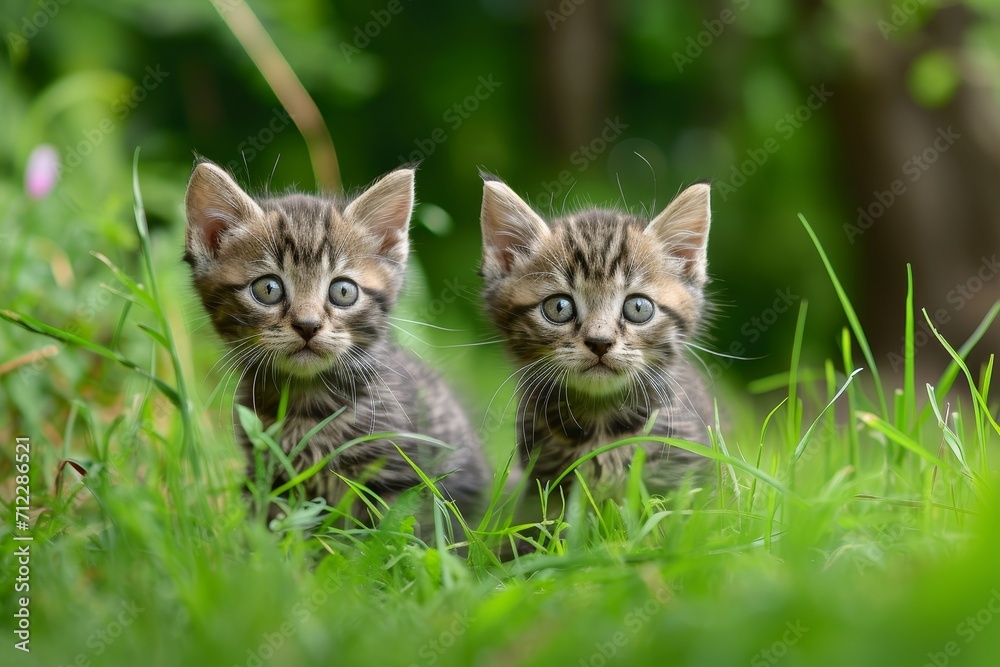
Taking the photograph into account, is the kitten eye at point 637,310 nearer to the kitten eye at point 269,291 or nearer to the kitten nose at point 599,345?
the kitten nose at point 599,345

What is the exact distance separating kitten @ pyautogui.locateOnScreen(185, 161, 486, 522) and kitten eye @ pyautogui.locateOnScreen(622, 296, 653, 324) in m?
0.67

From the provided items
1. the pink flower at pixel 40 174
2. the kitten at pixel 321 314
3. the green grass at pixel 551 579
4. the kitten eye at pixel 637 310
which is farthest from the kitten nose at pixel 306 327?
the pink flower at pixel 40 174

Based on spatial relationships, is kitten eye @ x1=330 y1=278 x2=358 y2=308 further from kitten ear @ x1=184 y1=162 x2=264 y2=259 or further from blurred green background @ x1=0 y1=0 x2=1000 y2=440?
blurred green background @ x1=0 y1=0 x2=1000 y2=440

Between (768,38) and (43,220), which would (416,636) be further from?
(768,38)

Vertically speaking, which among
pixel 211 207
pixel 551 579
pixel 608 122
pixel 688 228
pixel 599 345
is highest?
pixel 608 122

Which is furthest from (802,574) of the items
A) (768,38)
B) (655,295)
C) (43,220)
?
Answer: (768,38)

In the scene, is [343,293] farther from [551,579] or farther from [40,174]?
[40,174]

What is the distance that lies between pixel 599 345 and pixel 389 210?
84cm

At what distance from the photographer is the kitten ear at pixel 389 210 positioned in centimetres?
280

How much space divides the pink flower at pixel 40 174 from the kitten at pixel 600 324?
7.23 feet

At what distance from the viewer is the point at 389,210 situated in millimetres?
2863

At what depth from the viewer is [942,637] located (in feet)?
4.28

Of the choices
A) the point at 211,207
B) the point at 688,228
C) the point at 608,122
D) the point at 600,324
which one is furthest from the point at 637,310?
the point at 608,122

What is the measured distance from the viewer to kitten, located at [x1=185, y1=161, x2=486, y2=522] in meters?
2.57
